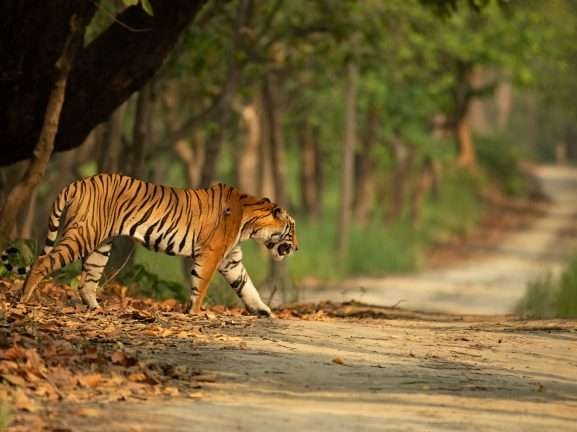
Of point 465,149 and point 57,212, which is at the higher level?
point 465,149

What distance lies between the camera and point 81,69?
1576 cm

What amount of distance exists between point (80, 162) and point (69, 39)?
13.3m

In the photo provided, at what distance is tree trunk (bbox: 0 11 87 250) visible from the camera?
14.9 m

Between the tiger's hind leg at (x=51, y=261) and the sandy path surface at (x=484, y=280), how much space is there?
5.81 m

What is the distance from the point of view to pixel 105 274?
50.8ft

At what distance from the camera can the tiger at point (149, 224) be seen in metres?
13.6

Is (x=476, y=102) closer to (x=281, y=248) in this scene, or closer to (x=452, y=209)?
(x=452, y=209)

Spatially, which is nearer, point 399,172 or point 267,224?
point 267,224

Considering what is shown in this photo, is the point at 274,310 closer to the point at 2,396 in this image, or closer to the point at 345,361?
the point at 345,361

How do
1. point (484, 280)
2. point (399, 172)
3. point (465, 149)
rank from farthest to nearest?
1. point (465, 149)
2. point (399, 172)
3. point (484, 280)

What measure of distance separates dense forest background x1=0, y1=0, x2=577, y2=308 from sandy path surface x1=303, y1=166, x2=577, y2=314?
3.87 ft

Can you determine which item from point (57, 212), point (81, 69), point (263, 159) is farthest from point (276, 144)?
point (57, 212)

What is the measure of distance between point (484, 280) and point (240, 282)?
873 inches

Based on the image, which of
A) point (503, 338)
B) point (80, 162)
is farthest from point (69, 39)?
point (80, 162)
